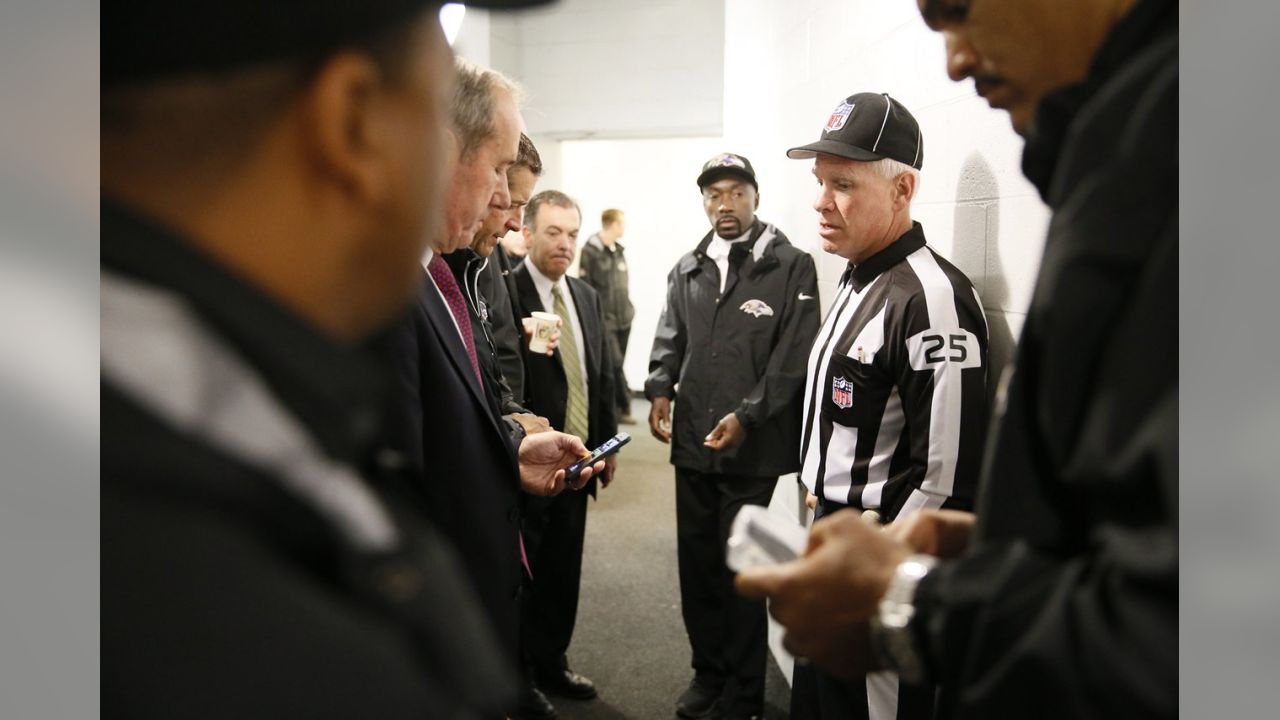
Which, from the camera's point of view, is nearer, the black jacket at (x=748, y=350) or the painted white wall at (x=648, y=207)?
the black jacket at (x=748, y=350)

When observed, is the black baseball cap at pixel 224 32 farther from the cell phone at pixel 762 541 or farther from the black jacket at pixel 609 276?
the black jacket at pixel 609 276

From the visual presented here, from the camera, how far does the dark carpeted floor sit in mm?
2092

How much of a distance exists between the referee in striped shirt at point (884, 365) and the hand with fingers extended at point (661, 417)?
100cm

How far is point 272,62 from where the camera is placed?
47 centimetres

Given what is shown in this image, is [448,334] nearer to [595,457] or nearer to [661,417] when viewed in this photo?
[595,457]

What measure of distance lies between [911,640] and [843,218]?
3.47ft

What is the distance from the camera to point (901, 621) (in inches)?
21.6

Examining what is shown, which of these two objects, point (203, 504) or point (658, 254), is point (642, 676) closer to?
point (203, 504)

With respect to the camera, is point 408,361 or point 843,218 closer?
point 408,361

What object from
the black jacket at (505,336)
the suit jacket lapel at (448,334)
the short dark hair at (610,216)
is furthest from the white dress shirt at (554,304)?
the short dark hair at (610,216)

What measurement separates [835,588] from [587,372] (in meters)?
1.74

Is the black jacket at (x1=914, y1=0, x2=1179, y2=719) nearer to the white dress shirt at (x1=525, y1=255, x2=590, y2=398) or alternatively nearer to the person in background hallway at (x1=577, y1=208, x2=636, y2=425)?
the white dress shirt at (x1=525, y1=255, x2=590, y2=398)

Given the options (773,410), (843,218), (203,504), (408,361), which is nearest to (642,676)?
(773,410)

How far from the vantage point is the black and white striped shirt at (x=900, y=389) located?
3.80 ft
